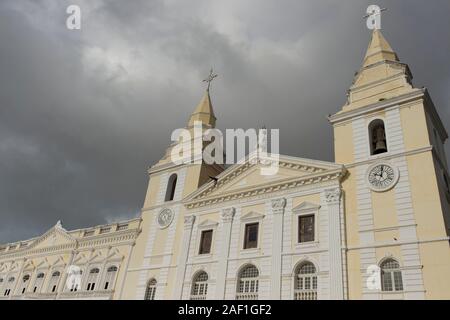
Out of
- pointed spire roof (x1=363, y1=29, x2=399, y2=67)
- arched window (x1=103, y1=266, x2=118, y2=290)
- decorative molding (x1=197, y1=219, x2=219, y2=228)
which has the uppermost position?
pointed spire roof (x1=363, y1=29, x2=399, y2=67)

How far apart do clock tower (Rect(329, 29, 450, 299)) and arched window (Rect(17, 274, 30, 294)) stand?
91.7 ft

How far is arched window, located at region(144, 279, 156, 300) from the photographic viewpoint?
82.5ft

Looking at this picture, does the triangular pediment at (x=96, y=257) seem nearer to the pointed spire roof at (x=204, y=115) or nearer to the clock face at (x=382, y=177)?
the pointed spire roof at (x=204, y=115)

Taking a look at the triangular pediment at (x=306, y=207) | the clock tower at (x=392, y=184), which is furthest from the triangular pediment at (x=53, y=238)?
the clock tower at (x=392, y=184)

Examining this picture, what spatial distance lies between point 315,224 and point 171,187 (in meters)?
13.0

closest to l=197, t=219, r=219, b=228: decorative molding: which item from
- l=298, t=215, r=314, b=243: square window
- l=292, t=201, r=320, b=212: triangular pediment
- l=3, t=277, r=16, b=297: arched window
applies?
l=292, t=201, r=320, b=212: triangular pediment

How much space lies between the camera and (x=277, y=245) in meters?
21.5

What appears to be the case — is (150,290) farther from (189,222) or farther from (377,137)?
(377,137)

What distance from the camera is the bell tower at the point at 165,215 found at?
2550 cm

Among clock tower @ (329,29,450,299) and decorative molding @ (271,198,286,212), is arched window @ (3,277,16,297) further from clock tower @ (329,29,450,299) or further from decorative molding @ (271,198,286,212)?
clock tower @ (329,29,450,299)

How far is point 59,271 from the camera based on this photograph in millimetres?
31719

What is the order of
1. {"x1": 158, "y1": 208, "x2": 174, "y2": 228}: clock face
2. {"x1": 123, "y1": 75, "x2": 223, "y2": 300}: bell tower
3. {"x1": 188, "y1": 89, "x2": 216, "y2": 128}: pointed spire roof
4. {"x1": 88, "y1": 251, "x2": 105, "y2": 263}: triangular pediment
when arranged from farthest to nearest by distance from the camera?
1. {"x1": 188, "y1": 89, "x2": 216, "y2": 128}: pointed spire roof
2. {"x1": 88, "y1": 251, "x2": 105, "y2": 263}: triangular pediment
3. {"x1": 158, "y1": 208, "x2": 174, "y2": 228}: clock face
4. {"x1": 123, "y1": 75, "x2": 223, "y2": 300}: bell tower
